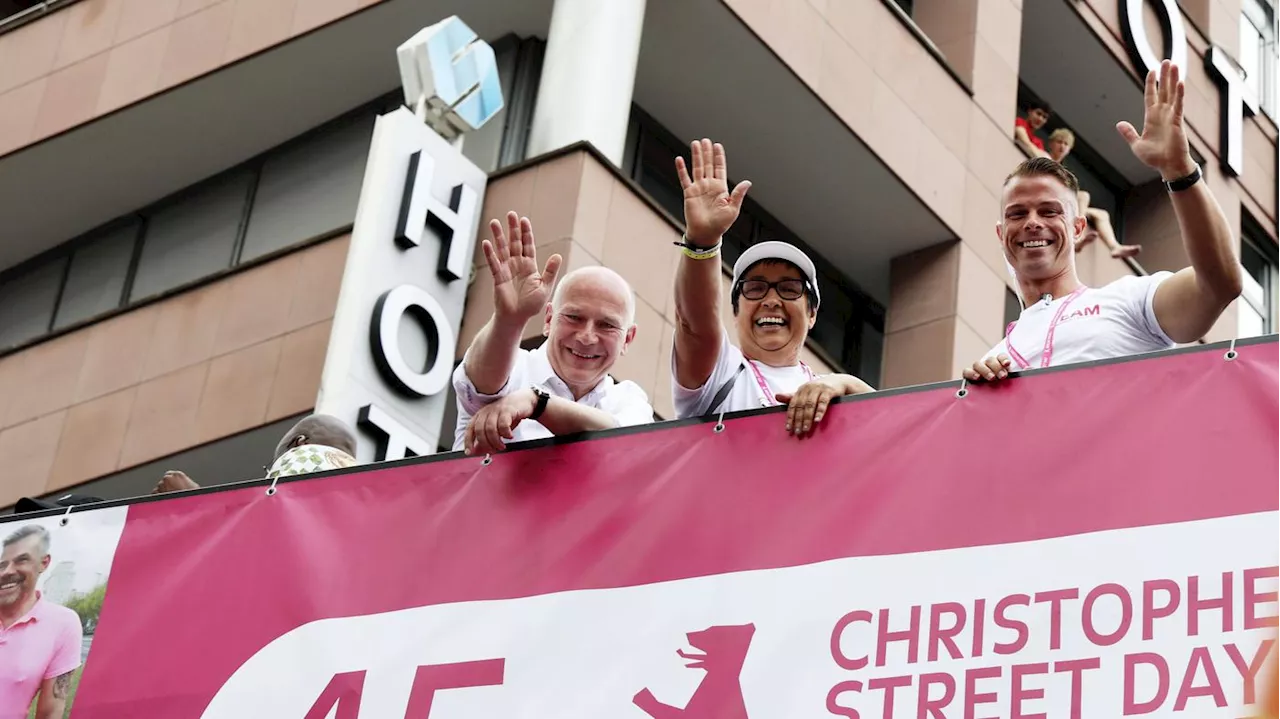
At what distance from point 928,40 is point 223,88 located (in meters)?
5.90

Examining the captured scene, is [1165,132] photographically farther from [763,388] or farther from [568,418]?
[568,418]

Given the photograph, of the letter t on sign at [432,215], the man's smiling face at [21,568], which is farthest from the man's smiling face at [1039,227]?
the letter t on sign at [432,215]

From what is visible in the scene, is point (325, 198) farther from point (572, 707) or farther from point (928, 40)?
point (572, 707)

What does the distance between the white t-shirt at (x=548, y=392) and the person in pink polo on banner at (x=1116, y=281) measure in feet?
3.94

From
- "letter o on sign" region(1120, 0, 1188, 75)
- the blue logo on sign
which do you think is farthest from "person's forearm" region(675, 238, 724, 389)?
"letter o on sign" region(1120, 0, 1188, 75)

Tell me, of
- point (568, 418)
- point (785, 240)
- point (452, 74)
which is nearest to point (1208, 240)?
point (568, 418)

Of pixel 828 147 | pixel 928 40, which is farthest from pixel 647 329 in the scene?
pixel 928 40

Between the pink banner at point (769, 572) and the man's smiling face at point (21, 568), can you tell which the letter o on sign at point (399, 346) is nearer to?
the man's smiling face at point (21, 568)

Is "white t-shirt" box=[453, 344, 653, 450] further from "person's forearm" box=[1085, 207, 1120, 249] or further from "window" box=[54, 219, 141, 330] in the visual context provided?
"window" box=[54, 219, 141, 330]

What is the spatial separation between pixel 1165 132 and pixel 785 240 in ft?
36.7

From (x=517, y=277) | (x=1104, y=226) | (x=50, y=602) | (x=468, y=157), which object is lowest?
(x=50, y=602)

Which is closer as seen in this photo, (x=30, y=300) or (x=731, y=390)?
(x=731, y=390)

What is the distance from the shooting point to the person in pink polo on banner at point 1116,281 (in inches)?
190

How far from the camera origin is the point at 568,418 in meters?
5.49
